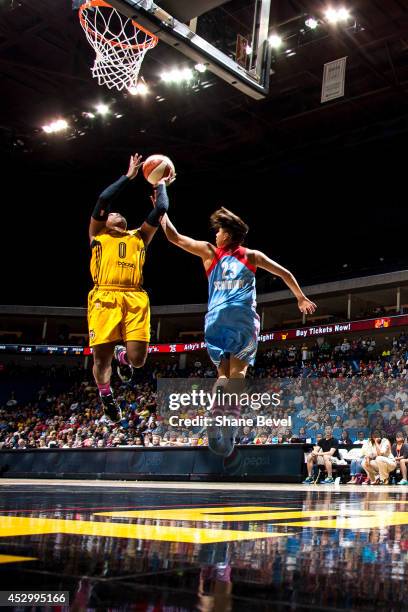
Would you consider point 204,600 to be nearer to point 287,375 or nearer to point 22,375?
point 287,375

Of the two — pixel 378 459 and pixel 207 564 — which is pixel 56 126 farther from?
pixel 207 564

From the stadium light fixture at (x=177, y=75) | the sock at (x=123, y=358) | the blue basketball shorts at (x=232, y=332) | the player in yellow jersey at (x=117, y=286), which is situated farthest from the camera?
the stadium light fixture at (x=177, y=75)

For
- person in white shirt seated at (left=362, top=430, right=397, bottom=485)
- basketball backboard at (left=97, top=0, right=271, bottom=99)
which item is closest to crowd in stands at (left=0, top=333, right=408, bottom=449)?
person in white shirt seated at (left=362, top=430, right=397, bottom=485)

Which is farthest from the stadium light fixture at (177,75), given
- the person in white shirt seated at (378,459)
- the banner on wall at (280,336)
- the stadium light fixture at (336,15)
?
the person in white shirt seated at (378,459)

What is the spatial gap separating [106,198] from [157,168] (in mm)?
532

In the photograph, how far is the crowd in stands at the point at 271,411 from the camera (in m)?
13.7

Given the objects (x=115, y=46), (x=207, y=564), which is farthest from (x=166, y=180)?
(x=115, y=46)

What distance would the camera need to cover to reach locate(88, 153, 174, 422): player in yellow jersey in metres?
5.39

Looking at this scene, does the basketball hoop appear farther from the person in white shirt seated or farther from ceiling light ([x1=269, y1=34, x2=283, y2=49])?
the person in white shirt seated

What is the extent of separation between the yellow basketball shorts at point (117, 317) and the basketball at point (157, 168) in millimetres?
1030

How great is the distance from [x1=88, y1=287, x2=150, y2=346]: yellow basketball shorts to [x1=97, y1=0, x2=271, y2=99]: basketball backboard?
2650 mm

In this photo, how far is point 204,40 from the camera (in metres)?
6.94

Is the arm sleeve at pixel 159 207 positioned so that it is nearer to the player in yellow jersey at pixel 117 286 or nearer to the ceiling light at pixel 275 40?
the player in yellow jersey at pixel 117 286

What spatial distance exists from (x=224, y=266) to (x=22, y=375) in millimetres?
26719
